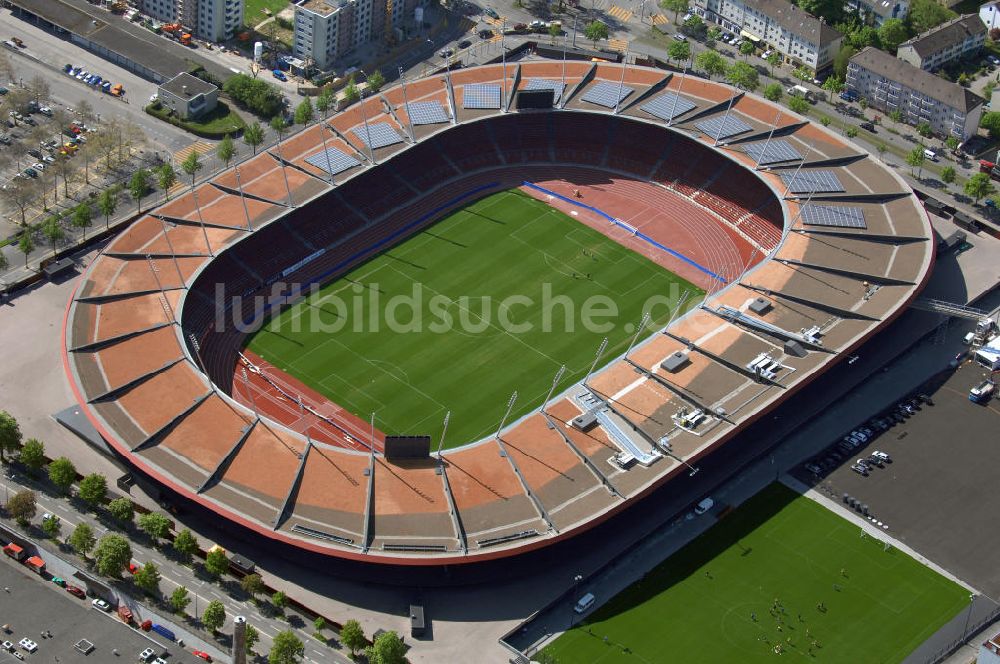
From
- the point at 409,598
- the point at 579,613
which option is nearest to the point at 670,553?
the point at 579,613

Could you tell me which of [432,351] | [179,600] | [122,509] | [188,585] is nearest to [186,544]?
[188,585]

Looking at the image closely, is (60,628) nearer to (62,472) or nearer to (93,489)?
(93,489)

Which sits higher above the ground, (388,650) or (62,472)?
(388,650)

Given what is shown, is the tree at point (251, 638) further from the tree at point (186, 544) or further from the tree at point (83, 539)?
the tree at point (83, 539)

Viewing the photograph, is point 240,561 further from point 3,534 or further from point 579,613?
point 579,613

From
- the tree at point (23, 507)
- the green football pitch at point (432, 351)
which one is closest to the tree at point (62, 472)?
the tree at point (23, 507)

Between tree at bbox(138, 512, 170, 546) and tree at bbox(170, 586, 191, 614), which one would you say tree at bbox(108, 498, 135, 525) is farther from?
tree at bbox(170, 586, 191, 614)
